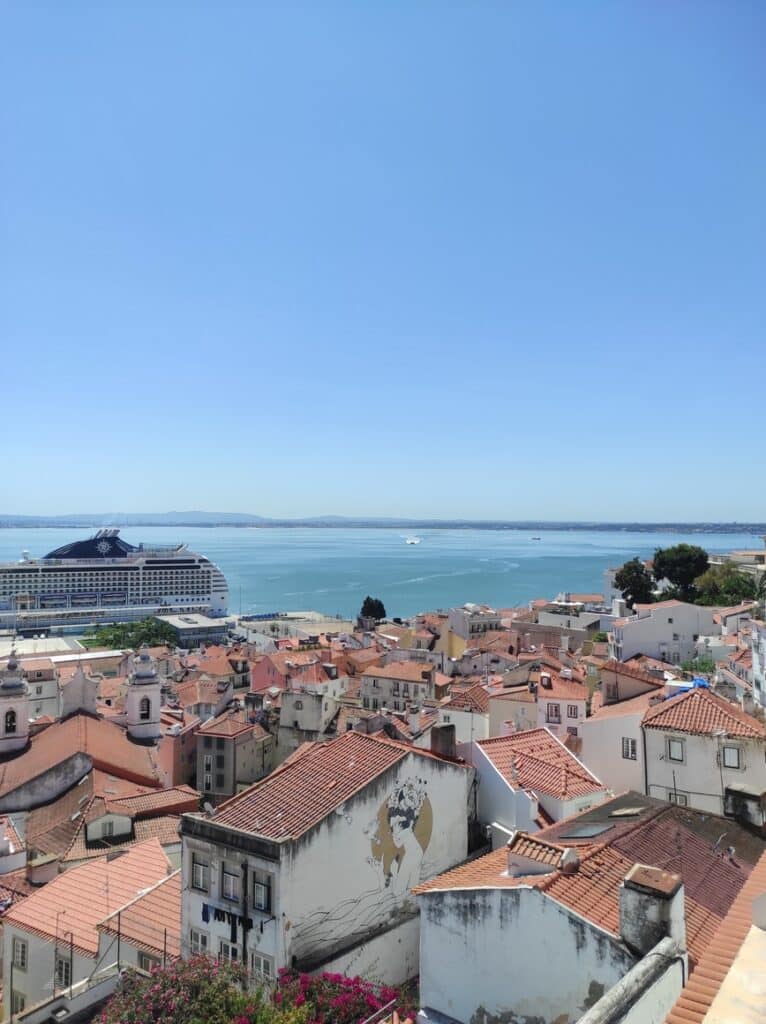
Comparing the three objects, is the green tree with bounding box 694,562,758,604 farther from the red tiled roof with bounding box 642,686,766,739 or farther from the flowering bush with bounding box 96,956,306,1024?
the flowering bush with bounding box 96,956,306,1024

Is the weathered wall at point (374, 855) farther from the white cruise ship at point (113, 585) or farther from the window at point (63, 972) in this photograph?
the white cruise ship at point (113, 585)

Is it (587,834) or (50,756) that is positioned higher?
(587,834)

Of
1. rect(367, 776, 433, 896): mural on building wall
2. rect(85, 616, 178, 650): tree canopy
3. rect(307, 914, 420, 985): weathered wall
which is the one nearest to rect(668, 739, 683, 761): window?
rect(367, 776, 433, 896): mural on building wall

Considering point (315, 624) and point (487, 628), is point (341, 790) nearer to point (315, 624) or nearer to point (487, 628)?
point (487, 628)

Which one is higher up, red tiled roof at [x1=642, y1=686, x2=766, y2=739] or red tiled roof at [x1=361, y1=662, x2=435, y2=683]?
red tiled roof at [x1=642, y1=686, x2=766, y2=739]

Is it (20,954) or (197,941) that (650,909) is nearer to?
(197,941)

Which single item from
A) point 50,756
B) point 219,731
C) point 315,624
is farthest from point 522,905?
point 315,624
